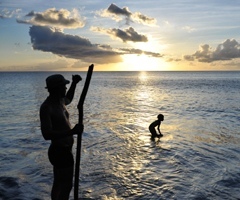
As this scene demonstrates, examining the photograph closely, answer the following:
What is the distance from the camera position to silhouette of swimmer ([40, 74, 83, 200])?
17.1 feet

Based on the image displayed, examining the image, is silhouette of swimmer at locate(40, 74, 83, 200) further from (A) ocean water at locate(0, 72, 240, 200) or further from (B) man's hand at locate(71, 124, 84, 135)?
(A) ocean water at locate(0, 72, 240, 200)

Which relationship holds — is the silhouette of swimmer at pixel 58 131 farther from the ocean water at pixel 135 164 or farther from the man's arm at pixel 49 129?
the ocean water at pixel 135 164

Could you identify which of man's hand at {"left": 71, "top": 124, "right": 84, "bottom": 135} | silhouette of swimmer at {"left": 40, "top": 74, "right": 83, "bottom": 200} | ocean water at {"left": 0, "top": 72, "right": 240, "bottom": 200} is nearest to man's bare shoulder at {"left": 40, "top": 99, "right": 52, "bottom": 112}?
silhouette of swimmer at {"left": 40, "top": 74, "right": 83, "bottom": 200}

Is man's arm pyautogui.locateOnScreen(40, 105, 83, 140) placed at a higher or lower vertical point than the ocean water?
higher

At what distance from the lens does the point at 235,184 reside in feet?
32.8

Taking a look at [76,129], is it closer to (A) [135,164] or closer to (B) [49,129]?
(B) [49,129]

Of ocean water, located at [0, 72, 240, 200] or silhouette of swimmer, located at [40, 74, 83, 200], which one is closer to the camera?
silhouette of swimmer, located at [40, 74, 83, 200]

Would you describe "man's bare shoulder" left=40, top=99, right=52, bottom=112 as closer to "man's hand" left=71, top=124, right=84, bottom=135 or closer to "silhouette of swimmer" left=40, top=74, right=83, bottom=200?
"silhouette of swimmer" left=40, top=74, right=83, bottom=200

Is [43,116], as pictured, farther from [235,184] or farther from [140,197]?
[235,184]

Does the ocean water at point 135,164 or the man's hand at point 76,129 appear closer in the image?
the man's hand at point 76,129

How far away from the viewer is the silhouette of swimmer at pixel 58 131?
522 centimetres

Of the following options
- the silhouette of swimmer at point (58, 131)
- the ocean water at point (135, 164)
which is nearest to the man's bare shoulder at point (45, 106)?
the silhouette of swimmer at point (58, 131)

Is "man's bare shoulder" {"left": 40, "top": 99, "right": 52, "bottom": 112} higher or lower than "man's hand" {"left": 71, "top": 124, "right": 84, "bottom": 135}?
higher

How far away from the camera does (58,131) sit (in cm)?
530
